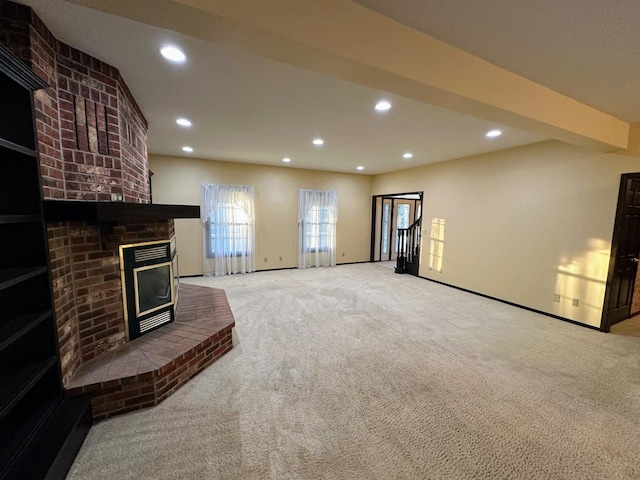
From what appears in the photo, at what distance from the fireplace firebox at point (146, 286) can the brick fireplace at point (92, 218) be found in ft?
0.23

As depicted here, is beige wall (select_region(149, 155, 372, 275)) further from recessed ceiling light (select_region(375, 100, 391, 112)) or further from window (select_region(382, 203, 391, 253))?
recessed ceiling light (select_region(375, 100, 391, 112))

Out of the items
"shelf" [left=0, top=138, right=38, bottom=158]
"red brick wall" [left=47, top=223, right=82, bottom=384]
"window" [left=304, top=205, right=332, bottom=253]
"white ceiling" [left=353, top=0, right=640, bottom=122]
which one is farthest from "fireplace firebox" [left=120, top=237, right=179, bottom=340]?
"window" [left=304, top=205, right=332, bottom=253]

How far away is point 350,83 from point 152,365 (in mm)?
2686

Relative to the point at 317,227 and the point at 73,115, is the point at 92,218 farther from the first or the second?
the point at 317,227

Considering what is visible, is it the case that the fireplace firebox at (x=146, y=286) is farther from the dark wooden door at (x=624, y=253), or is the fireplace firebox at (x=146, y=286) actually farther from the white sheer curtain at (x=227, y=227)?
the dark wooden door at (x=624, y=253)

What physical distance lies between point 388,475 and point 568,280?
378 cm

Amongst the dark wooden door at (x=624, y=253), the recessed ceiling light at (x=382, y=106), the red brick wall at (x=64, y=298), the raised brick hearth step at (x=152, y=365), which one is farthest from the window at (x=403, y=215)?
the red brick wall at (x=64, y=298)

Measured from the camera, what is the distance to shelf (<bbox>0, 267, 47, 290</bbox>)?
1296 millimetres

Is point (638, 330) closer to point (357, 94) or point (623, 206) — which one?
point (623, 206)

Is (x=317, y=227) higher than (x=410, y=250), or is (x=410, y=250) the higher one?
(x=317, y=227)

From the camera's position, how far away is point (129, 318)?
2.30 meters

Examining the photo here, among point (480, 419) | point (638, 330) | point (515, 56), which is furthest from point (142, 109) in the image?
point (638, 330)

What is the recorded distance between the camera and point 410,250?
647cm

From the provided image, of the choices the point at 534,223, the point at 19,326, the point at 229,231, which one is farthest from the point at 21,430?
the point at 534,223
